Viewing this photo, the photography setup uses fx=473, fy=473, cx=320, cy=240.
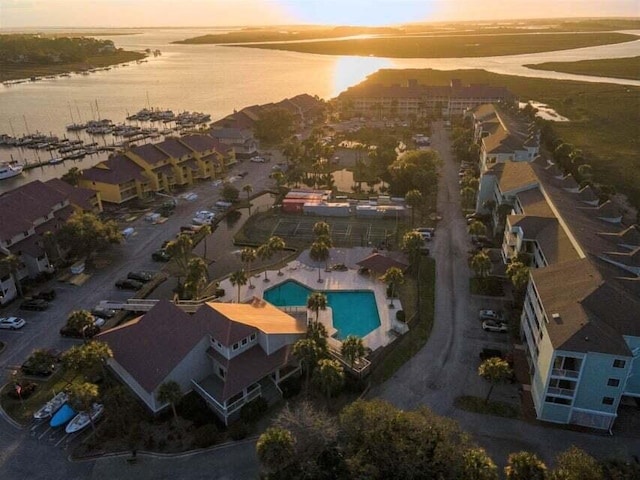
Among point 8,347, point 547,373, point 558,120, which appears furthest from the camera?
point 558,120

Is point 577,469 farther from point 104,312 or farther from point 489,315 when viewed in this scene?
point 104,312

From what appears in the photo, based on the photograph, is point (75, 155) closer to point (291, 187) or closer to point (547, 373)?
point (291, 187)

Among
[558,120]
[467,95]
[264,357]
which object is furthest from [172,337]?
A: [558,120]

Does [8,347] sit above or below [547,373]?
below

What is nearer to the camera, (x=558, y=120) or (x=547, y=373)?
(x=547, y=373)

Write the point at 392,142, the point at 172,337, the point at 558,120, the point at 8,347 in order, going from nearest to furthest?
the point at 172,337
the point at 8,347
the point at 392,142
the point at 558,120

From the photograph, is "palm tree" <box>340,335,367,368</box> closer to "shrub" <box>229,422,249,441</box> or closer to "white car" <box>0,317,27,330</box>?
"shrub" <box>229,422,249,441</box>

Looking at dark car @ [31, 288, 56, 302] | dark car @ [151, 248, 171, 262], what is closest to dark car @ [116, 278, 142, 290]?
dark car @ [151, 248, 171, 262]

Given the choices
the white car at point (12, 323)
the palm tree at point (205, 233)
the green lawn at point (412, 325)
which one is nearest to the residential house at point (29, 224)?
the white car at point (12, 323)
